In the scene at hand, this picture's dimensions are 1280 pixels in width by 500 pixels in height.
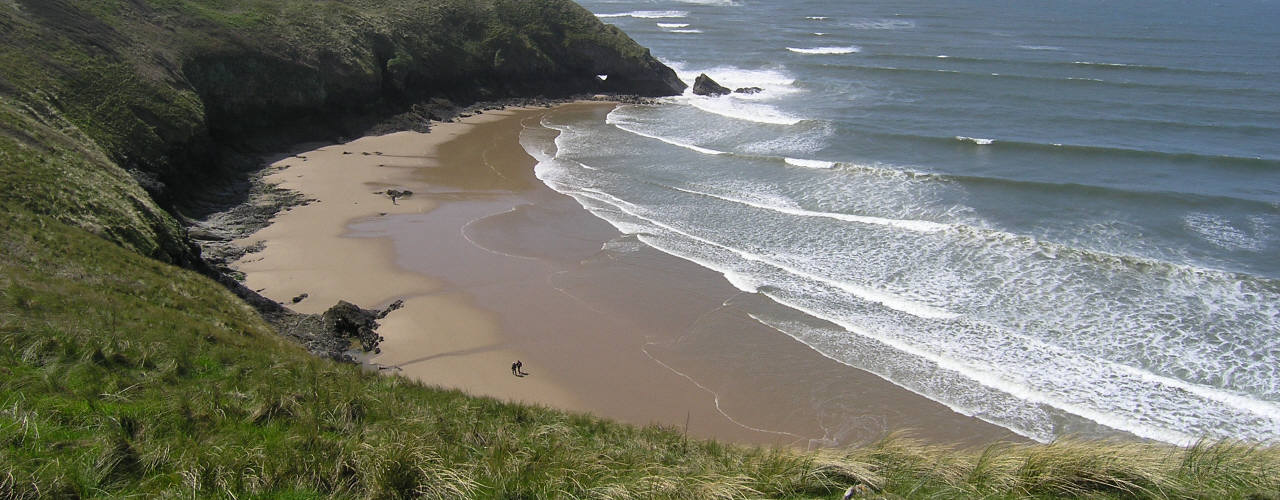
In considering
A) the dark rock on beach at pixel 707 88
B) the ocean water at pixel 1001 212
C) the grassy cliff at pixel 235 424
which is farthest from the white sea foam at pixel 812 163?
the grassy cliff at pixel 235 424

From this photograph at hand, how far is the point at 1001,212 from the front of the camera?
25.9 meters

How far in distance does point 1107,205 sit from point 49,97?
1295 inches

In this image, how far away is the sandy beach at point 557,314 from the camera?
14.9m

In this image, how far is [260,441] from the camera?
26.8ft

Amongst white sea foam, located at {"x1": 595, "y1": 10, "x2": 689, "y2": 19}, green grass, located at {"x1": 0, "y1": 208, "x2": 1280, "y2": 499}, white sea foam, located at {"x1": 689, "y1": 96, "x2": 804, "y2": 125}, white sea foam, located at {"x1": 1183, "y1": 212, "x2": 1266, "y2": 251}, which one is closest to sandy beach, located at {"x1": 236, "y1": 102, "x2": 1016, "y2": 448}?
green grass, located at {"x1": 0, "y1": 208, "x2": 1280, "y2": 499}

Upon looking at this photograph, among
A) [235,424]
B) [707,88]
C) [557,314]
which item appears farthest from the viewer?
[707,88]

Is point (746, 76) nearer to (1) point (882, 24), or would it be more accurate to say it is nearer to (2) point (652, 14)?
(1) point (882, 24)

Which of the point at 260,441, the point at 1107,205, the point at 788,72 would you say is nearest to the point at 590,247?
the point at 260,441

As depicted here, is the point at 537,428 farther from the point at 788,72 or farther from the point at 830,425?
the point at 788,72

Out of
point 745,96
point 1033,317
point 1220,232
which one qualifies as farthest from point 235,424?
point 745,96

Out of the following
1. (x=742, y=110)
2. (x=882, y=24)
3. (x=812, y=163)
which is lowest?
(x=812, y=163)

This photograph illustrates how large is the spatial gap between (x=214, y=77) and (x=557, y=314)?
69.3 ft

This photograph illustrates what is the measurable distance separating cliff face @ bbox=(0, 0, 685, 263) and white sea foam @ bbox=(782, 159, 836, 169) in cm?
1794

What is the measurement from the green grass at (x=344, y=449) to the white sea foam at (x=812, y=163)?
71.8 ft
